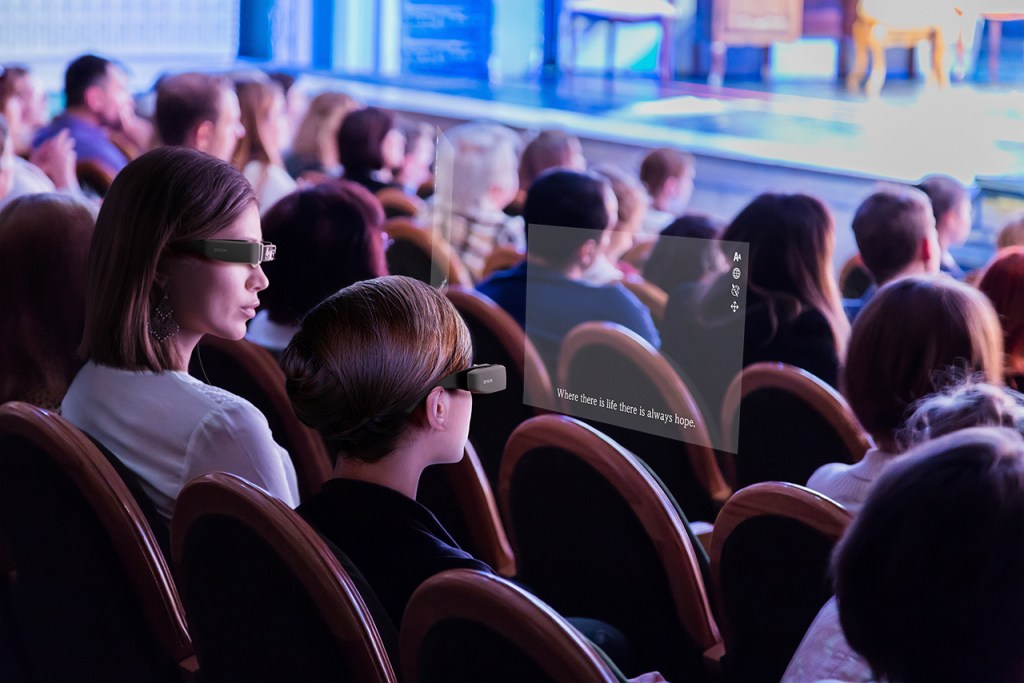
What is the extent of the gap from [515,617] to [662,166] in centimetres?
271

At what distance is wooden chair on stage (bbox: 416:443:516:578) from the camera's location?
207 centimetres

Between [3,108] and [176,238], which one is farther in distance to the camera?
[3,108]

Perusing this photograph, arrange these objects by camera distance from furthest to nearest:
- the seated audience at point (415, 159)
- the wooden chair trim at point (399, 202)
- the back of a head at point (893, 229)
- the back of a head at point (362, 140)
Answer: the seated audience at point (415, 159)
the back of a head at point (362, 140)
the wooden chair trim at point (399, 202)
the back of a head at point (893, 229)

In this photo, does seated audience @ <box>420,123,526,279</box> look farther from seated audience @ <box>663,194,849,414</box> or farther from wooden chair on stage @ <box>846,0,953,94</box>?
wooden chair on stage @ <box>846,0,953,94</box>

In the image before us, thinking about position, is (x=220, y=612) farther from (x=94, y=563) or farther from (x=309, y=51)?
(x=309, y=51)

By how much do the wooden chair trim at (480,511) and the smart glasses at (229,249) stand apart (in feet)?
1.76

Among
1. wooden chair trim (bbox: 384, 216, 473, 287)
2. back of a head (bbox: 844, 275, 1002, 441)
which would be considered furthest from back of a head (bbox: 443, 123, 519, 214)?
back of a head (bbox: 844, 275, 1002, 441)

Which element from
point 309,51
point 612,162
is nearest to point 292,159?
point 309,51

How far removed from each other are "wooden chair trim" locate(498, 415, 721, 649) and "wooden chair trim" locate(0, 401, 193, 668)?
0.56 m

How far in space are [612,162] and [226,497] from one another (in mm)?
2598

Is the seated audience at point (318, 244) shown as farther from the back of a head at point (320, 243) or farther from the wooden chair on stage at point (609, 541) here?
the wooden chair on stage at point (609, 541)

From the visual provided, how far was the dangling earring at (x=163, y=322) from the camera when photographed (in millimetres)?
2043

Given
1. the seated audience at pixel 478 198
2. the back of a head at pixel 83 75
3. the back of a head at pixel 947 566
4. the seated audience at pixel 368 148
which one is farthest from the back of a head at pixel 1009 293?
the back of a head at pixel 83 75

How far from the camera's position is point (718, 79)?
2670 mm
